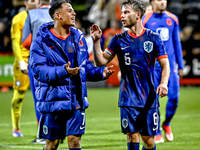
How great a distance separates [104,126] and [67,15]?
15.2ft

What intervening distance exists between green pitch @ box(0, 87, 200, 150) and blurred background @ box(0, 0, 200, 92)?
233 centimetres

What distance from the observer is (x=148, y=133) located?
179 inches

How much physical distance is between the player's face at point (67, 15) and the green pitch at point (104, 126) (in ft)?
8.37

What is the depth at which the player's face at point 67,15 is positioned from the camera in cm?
436

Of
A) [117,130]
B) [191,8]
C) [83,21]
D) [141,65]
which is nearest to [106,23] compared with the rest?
[83,21]

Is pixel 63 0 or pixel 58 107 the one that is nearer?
pixel 58 107

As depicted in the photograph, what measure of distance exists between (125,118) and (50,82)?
937 mm

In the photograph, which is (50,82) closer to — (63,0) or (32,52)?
(32,52)

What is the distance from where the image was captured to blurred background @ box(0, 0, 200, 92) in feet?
54.5

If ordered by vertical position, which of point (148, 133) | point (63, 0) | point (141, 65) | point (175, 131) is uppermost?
point (63, 0)

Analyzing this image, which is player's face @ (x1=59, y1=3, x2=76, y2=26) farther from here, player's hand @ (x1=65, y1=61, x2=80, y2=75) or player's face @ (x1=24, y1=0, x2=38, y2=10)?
player's face @ (x1=24, y1=0, x2=38, y2=10)

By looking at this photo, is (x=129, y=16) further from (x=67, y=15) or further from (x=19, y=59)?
(x=19, y=59)

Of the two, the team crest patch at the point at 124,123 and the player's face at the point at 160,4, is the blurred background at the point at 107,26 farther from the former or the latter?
the team crest patch at the point at 124,123

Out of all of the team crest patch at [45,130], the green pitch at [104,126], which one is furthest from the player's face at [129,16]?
the green pitch at [104,126]
